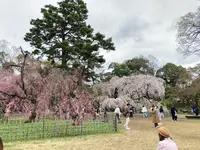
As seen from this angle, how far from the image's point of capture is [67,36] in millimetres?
30594

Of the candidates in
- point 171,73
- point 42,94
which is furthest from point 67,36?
point 171,73

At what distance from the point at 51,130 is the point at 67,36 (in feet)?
66.5

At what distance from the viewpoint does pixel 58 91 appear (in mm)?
17109

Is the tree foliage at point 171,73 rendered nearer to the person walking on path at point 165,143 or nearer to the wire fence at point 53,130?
the wire fence at point 53,130

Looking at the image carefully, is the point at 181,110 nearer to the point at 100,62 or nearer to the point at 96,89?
the point at 96,89

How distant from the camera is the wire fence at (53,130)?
35.2 feet

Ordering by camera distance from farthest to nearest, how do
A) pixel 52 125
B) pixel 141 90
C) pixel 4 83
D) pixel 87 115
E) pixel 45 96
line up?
pixel 141 90 → pixel 4 83 → pixel 45 96 → pixel 87 115 → pixel 52 125

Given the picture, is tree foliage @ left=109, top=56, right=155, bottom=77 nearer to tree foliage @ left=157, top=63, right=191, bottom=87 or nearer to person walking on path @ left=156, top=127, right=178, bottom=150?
tree foliage @ left=157, top=63, right=191, bottom=87

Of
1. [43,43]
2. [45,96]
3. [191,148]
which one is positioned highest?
[43,43]

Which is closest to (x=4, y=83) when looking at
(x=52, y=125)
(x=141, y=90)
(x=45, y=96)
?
(x=45, y=96)

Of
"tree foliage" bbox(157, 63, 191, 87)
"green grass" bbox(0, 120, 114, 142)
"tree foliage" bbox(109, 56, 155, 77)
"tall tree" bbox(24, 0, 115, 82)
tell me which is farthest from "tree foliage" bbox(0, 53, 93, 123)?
"tree foliage" bbox(157, 63, 191, 87)

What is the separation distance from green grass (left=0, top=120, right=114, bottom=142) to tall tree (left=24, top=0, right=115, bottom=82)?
1382cm

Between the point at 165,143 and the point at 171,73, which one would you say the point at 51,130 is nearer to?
the point at 165,143

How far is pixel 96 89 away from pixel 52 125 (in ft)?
64.3
